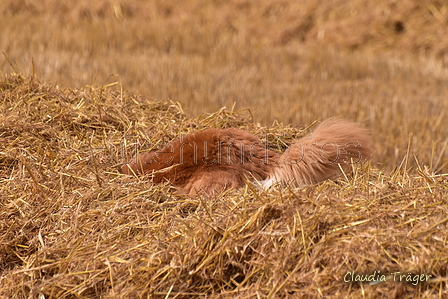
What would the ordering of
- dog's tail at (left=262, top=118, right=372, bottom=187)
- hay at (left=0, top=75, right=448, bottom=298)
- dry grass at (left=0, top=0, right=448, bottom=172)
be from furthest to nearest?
1. dry grass at (left=0, top=0, right=448, bottom=172)
2. dog's tail at (left=262, top=118, right=372, bottom=187)
3. hay at (left=0, top=75, right=448, bottom=298)

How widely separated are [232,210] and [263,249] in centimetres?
27

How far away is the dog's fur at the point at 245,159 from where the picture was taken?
8.55 ft

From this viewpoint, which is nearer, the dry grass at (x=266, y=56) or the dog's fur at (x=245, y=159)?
the dog's fur at (x=245, y=159)

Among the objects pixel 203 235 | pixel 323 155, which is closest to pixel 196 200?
pixel 203 235

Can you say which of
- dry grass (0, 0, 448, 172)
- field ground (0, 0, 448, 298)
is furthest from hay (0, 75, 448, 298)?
dry grass (0, 0, 448, 172)

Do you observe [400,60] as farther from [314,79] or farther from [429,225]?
[429,225]

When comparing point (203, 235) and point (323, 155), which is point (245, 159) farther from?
point (203, 235)

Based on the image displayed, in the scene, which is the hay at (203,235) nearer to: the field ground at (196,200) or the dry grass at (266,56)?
the field ground at (196,200)

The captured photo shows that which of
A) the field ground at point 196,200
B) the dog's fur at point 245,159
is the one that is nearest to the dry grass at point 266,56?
the field ground at point 196,200

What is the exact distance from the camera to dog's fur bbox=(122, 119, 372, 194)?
8.55 ft

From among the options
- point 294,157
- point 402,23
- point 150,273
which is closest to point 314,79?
point 402,23

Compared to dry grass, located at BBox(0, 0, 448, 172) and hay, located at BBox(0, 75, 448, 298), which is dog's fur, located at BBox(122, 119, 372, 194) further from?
dry grass, located at BBox(0, 0, 448, 172)

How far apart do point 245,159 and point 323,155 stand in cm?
43

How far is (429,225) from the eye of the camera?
2.03 m
